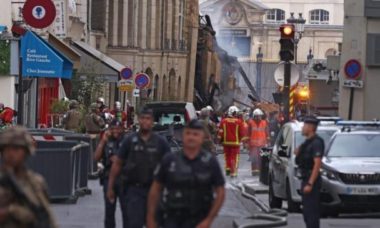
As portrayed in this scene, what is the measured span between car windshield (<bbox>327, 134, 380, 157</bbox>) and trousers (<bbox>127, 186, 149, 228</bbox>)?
27.6 feet

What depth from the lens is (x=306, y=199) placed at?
16109 millimetres

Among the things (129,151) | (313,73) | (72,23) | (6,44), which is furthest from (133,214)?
(313,73)

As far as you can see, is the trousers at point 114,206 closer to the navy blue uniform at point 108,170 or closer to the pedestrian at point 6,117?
the navy blue uniform at point 108,170

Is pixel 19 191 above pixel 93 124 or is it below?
above

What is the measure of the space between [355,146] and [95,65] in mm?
25533

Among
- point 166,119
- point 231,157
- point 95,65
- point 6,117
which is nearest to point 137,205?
point 6,117

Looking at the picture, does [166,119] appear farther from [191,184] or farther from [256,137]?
[191,184]

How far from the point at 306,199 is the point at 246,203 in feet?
26.8

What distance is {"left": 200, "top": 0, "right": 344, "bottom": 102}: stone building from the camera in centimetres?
13675

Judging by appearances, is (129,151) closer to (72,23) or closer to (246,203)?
(246,203)

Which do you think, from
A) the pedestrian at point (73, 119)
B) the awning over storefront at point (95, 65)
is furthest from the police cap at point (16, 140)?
the awning over storefront at point (95, 65)

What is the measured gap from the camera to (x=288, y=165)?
22031mm

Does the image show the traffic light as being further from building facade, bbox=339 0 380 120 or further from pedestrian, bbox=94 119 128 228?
building facade, bbox=339 0 380 120

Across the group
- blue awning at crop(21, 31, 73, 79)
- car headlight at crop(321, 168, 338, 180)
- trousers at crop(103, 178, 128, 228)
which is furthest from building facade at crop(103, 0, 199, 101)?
trousers at crop(103, 178, 128, 228)
